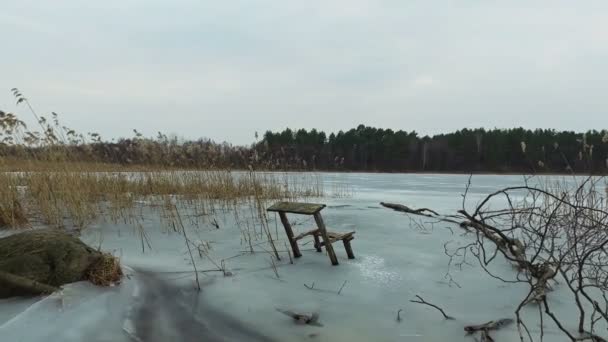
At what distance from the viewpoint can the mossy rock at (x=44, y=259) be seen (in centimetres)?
210

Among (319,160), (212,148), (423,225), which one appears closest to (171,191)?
(212,148)

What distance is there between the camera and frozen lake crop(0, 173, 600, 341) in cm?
177

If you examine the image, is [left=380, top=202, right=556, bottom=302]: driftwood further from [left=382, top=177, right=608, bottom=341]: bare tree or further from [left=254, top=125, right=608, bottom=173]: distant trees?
[left=254, top=125, right=608, bottom=173]: distant trees

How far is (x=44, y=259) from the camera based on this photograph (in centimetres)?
223

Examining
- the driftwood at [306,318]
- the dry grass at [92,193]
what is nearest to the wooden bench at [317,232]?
the driftwood at [306,318]

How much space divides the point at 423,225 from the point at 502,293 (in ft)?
5.64

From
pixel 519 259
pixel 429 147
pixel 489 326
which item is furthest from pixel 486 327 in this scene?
pixel 429 147

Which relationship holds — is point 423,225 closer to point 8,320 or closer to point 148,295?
point 148,295

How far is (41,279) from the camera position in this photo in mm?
2119

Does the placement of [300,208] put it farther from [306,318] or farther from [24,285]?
[24,285]

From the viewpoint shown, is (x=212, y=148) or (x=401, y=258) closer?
(x=401, y=258)

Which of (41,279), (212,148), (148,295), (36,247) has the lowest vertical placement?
(148,295)

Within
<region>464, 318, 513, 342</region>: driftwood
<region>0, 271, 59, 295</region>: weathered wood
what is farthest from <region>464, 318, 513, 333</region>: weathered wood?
<region>0, 271, 59, 295</region>: weathered wood

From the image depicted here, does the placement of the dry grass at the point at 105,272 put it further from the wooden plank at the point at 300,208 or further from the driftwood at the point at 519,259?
the driftwood at the point at 519,259
